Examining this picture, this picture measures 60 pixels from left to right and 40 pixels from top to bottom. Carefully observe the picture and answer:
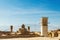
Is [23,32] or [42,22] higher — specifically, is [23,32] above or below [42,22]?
below

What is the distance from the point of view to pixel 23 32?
1678cm

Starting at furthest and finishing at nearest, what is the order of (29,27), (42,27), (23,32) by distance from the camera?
(29,27), (23,32), (42,27)

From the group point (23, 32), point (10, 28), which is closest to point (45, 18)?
point (23, 32)

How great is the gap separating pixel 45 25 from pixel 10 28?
444 inches

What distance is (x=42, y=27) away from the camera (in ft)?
37.1

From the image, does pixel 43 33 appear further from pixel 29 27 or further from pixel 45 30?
pixel 29 27

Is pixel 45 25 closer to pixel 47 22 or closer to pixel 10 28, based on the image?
pixel 47 22

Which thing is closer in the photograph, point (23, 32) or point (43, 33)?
point (43, 33)

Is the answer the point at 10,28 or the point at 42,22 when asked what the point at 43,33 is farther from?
the point at 10,28

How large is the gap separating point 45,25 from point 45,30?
46 cm

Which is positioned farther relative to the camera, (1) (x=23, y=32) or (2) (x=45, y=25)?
(1) (x=23, y=32)

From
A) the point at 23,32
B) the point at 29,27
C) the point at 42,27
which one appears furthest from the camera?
the point at 29,27

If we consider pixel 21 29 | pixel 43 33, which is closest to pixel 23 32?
pixel 21 29

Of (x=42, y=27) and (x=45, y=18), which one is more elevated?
(x=45, y=18)
